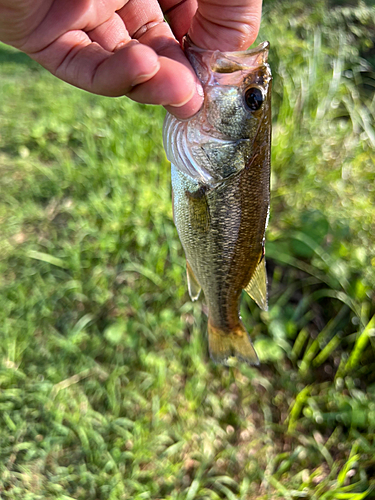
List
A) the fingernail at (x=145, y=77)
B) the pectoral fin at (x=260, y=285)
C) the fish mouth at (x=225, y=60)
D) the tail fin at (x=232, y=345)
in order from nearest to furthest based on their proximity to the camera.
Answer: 1. the fingernail at (x=145, y=77)
2. the fish mouth at (x=225, y=60)
3. the pectoral fin at (x=260, y=285)
4. the tail fin at (x=232, y=345)

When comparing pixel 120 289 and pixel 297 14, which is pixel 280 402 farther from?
pixel 297 14

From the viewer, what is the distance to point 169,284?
8.78 feet

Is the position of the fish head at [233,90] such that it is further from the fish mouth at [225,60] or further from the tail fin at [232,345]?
the tail fin at [232,345]

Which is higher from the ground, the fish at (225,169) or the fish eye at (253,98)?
the fish eye at (253,98)

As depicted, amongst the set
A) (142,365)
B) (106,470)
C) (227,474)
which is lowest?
(227,474)

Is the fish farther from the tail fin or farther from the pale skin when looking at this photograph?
the tail fin

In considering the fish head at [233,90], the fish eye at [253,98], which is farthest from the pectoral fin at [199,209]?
the fish eye at [253,98]

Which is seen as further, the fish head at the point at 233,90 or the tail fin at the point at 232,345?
the tail fin at the point at 232,345

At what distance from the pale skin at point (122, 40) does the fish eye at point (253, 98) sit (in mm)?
198

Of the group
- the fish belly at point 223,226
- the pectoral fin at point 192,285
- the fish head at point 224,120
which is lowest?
the pectoral fin at point 192,285

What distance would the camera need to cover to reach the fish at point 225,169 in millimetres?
1339

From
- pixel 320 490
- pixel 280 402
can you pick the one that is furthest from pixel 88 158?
pixel 320 490

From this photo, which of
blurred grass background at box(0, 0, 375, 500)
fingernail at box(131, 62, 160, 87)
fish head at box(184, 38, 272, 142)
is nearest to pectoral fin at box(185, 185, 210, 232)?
fish head at box(184, 38, 272, 142)

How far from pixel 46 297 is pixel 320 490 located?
2.21m
